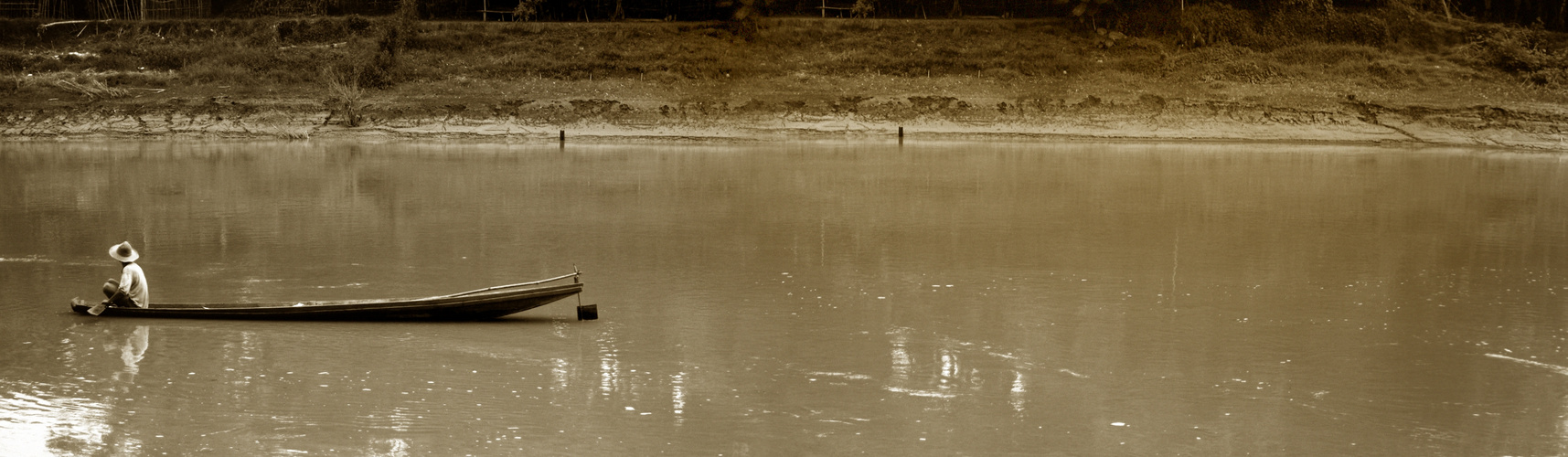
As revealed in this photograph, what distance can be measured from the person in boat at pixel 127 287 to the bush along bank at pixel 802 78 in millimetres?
23970

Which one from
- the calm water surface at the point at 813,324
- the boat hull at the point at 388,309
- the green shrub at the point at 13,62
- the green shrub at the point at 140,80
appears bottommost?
the calm water surface at the point at 813,324

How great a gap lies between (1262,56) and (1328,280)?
2696 centimetres

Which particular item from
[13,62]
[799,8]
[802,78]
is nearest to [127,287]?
[802,78]

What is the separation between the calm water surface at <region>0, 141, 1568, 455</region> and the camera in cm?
809

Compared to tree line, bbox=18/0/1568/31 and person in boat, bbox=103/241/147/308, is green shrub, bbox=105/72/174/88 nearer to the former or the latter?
tree line, bbox=18/0/1568/31

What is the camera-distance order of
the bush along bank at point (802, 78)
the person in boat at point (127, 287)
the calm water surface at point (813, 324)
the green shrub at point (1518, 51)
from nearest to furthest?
the calm water surface at point (813, 324)
the person in boat at point (127, 287)
the bush along bank at point (802, 78)
the green shrub at point (1518, 51)

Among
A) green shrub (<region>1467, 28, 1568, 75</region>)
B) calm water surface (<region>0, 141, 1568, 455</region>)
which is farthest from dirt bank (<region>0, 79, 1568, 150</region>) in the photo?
calm water surface (<region>0, 141, 1568, 455</region>)

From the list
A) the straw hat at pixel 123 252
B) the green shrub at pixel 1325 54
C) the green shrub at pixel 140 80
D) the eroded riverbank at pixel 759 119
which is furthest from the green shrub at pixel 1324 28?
the straw hat at pixel 123 252

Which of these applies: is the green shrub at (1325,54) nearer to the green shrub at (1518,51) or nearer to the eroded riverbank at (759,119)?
the green shrub at (1518,51)

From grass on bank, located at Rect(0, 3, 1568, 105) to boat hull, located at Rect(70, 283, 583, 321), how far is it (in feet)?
89.1

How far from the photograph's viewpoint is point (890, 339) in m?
10.6

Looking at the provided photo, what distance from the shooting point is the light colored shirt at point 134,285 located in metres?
10.9

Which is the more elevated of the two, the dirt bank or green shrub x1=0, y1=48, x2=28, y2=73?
green shrub x1=0, y1=48, x2=28, y2=73

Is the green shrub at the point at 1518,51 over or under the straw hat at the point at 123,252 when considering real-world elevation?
over
